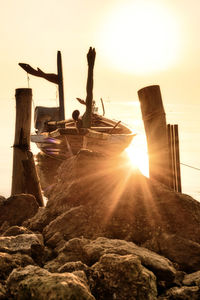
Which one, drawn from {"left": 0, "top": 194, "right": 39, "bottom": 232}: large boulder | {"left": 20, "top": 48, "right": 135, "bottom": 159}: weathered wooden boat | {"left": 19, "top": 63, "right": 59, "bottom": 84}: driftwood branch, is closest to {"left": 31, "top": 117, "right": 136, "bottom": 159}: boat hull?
{"left": 20, "top": 48, "right": 135, "bottom": 159}: weathered wooden boat

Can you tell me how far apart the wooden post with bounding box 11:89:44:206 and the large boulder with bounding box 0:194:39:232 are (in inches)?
75.7

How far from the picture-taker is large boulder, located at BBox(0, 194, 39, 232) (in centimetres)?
533

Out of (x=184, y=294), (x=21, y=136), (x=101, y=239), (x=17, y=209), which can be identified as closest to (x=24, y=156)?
(x=21, y=136)

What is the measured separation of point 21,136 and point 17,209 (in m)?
2.69

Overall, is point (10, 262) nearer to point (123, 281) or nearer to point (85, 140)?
point (123, 281)

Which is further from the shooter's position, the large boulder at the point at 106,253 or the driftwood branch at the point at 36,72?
the driftwood branch at the point at 36,72

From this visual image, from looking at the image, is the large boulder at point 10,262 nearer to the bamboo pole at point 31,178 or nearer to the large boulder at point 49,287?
the large boulder at point 49,287

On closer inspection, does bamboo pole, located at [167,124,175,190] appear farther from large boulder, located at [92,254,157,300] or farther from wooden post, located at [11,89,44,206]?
wooden post, located at [11,89,44,206]

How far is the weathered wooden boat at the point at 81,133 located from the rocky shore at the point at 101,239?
275cm

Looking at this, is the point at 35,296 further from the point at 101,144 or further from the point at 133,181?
the point at 101,144

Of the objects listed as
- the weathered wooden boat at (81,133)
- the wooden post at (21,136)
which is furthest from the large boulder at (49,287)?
the weathered wooden boat at (81,133)

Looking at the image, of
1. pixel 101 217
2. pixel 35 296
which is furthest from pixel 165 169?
pixel 35 296

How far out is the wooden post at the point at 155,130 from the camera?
18.2ft

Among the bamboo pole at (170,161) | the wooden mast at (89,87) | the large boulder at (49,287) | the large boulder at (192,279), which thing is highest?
the wooden mast at (89,87)
